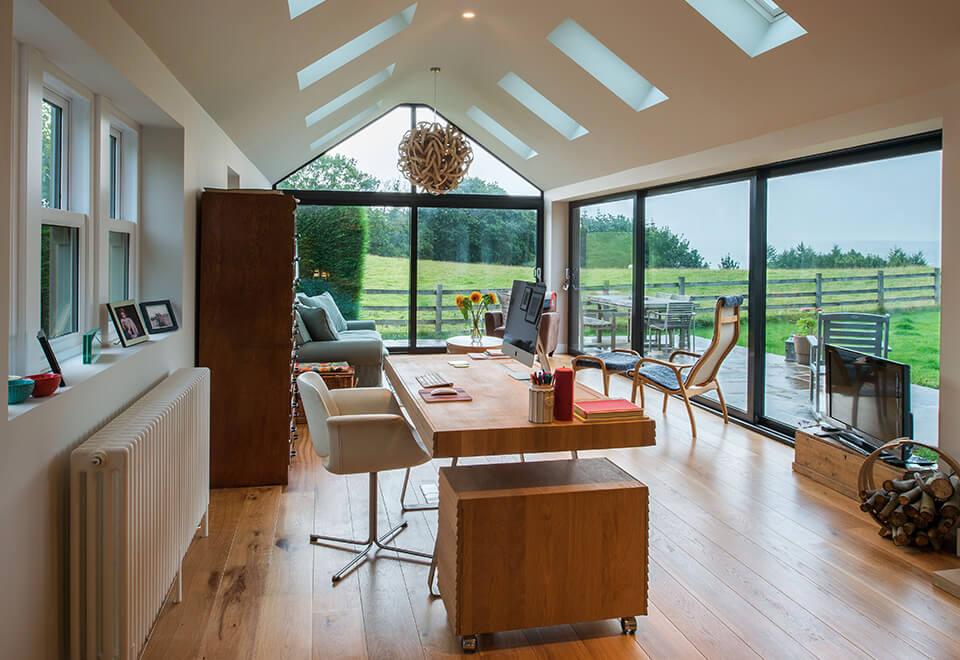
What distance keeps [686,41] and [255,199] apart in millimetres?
2816

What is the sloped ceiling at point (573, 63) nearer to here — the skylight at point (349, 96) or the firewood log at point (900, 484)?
the skylight at point (349, 96)

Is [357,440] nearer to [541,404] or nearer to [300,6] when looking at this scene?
[541,404]

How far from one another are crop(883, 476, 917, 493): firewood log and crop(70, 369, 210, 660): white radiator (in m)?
3.27

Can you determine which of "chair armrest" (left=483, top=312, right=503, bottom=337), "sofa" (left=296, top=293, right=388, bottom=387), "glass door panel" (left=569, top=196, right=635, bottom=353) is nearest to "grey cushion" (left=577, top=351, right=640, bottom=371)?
"glass door panel" (left=569, top=196, right=635, bottom=353)

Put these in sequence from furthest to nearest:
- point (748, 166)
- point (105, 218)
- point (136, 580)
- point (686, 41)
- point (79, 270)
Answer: point (748, 166), point (686, 41), point (105, 218), point (79, 270), point (136, 580)

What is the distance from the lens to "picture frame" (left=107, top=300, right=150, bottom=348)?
3.00 metres

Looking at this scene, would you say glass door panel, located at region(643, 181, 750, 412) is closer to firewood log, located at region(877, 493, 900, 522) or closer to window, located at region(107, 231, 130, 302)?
firewood log, located at region(877, 493, 900, 522)

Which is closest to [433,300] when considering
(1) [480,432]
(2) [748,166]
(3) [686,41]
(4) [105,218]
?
(2) [748,166]

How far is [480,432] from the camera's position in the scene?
2.36 metres

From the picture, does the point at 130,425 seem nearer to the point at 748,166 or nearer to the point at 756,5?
the point at 756,5

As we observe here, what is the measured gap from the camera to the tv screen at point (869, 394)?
370 centimetres

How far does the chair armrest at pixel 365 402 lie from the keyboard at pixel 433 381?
0.21m

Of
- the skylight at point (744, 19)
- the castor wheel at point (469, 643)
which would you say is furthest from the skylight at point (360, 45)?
the castor wheel at point (469, 643)

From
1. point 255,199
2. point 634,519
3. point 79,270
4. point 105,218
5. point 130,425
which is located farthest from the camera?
point 255,199
